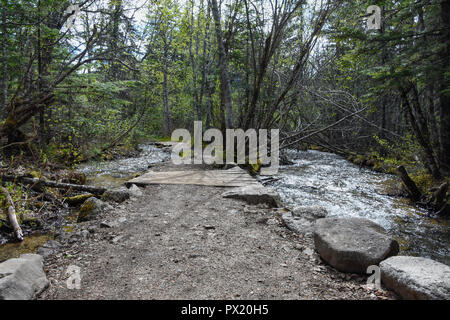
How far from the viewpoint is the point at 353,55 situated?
4637 millimetres

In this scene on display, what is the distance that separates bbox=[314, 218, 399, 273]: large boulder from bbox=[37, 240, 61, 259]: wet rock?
105 inches

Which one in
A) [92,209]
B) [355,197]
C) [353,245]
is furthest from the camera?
[355,197]

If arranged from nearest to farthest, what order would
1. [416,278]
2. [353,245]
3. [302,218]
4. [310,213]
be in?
[416,278] < [353,245] < [302,218] < [310,213]

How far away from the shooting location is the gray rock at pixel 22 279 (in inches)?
59.5

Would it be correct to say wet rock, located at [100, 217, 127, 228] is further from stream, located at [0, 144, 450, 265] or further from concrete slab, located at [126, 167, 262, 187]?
concrete slab, located at [126, 167, 262, 187]

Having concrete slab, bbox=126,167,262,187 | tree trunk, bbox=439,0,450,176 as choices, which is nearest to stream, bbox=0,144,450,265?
concrete slab, bbox=126,167,262,187

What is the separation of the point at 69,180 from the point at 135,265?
13.2 ft

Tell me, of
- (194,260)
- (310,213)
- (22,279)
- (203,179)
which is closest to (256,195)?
(310,213)

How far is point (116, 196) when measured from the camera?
3918 millimetres

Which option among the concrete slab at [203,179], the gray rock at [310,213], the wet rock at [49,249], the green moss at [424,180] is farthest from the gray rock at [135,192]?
the green moss at [424,180]

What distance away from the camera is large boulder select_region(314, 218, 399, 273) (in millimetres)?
2012

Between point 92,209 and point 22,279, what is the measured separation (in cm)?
181

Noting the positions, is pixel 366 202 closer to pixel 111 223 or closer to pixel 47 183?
pixel 111 223
